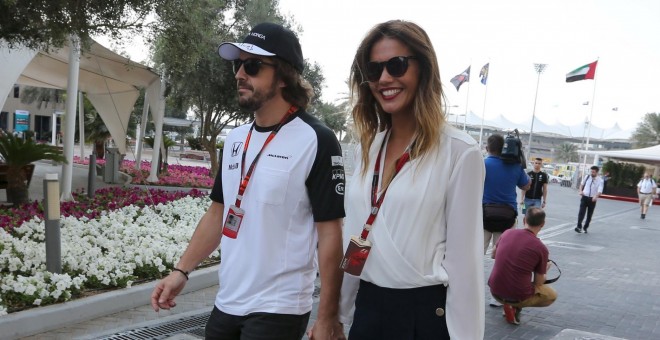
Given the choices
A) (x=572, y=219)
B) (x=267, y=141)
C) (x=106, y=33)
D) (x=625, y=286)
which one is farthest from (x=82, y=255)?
(x=572, y=219)

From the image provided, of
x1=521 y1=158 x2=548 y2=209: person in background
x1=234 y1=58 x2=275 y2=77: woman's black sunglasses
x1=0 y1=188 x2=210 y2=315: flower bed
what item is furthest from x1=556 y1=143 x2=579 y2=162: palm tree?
x1=234 y1=58 x2=275 y2=77: woman's black sunglasses

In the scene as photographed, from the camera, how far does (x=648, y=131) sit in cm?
6750

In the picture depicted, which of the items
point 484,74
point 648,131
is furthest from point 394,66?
point 648,131

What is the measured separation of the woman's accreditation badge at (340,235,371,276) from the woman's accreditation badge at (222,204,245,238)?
510 millimetres

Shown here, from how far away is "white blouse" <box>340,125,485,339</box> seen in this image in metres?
1.76

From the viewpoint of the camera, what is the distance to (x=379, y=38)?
2020 millimetres

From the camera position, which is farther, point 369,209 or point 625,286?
point 625,286

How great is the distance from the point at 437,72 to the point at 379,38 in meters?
0.25

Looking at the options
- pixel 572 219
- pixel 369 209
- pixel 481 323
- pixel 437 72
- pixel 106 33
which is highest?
pixel 106 33

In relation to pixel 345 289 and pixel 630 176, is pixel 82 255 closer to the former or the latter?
pixel 345 289

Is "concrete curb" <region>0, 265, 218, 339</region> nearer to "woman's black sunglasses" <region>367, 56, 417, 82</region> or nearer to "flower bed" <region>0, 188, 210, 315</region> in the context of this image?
"flower bed" <region>0, 188, 210, 315</region>

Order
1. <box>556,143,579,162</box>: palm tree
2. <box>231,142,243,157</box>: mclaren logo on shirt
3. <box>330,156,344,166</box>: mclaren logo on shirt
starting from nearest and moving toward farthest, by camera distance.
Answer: <box>330,156,344,166</box>: mclaren logo on shirt < <box>231,142,243,157</box>: mclaren logo on shirt < <box>556,143,579,162</box>: palm tree

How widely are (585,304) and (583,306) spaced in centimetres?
13

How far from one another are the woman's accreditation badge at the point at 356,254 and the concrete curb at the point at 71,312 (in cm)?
364
